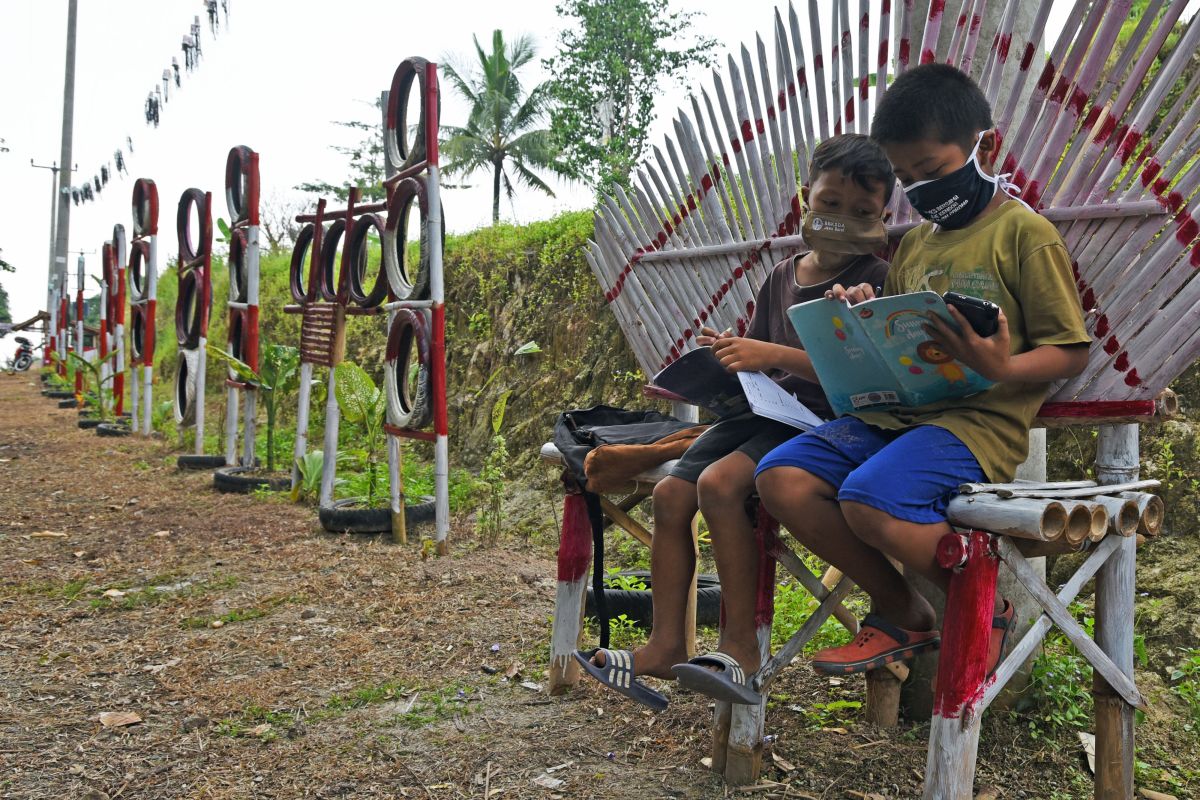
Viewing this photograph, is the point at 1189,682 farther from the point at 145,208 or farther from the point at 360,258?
the point at 145,208

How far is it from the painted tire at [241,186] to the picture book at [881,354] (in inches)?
243

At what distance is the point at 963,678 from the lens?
6.42ft

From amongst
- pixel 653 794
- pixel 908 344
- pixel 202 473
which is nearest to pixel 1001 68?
pixel 908 344

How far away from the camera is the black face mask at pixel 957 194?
220cm

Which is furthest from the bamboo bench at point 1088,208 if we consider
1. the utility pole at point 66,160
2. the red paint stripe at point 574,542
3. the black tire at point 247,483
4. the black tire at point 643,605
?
the utility pole at point 66,160

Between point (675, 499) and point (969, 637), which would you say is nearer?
point (969, 637)

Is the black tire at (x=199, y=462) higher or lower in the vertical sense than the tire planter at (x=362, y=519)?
higher

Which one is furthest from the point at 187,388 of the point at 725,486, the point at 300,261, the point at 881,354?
the point at 881,354

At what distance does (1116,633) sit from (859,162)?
4.27 feet

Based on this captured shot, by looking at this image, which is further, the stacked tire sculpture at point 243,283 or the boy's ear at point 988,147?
the stacked tire sculpture at point 243,283

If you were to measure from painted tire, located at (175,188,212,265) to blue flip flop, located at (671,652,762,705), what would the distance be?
25.0ft

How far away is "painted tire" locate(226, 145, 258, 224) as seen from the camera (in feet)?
24.3

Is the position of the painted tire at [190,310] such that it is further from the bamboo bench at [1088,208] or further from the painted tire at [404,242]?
the bamboo bench at [1088,208]

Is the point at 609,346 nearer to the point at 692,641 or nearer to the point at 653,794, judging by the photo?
the point at 692,641
